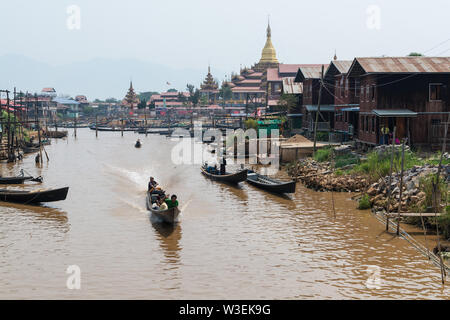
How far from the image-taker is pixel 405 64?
39844mm

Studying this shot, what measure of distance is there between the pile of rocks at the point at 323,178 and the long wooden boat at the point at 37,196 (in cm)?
1665

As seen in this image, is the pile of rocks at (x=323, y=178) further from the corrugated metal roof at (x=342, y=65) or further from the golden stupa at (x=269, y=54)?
the golden stupa at (x=269, y=54)

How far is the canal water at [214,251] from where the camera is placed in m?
17.7

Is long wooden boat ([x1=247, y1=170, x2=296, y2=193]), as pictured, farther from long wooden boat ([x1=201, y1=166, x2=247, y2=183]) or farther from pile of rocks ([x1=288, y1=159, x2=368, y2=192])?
pile of rocks ([x1=288, y1=159, x2=368, y2=192])

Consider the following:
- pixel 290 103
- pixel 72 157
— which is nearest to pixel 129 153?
pixel 72 157

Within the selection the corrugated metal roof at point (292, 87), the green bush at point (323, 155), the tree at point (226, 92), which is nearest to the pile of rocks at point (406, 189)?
the green bush at point (323, 155)

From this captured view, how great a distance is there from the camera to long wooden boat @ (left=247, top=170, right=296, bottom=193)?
33250mm

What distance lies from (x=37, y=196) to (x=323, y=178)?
19387mm

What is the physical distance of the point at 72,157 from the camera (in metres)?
71.0

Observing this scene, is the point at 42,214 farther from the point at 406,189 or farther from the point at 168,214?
the point at 406,189

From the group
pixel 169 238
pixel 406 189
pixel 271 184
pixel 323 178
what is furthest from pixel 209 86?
pixel 169 238

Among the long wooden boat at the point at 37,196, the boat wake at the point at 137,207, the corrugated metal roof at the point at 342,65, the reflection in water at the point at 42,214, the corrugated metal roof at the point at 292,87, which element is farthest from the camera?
the corrugated metal roof at the point at 292,87

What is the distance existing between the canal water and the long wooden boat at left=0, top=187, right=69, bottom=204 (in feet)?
1.86

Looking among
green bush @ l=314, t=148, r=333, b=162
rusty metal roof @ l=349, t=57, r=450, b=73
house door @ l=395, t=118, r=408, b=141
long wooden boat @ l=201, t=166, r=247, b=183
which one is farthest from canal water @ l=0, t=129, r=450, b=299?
rusty metal roof @ l=349, t=57, r=450, b=73
